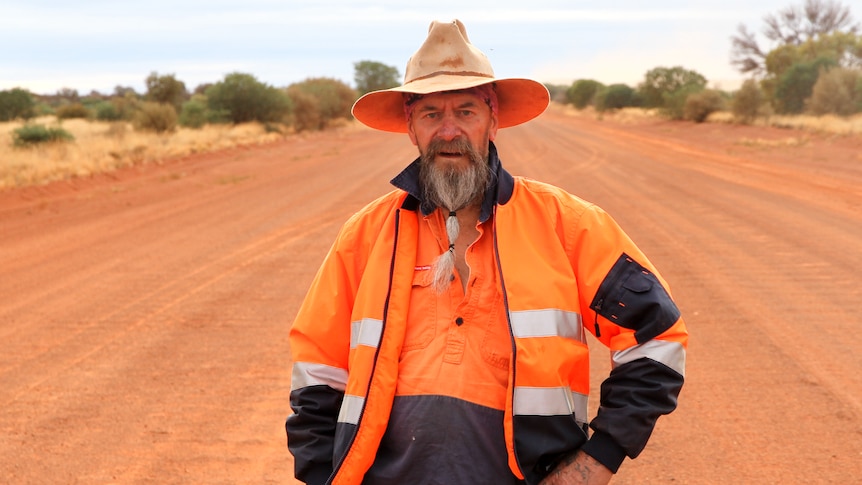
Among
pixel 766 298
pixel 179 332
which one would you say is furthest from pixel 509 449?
pixel 766 298

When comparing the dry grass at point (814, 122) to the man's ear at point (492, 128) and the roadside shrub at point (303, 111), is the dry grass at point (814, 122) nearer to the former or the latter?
the roadside shrub at point (303, 111)

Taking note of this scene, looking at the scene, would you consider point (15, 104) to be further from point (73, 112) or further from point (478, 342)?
point (478, 342)

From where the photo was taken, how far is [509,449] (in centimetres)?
223

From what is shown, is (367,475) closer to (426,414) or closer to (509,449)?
(426,414)

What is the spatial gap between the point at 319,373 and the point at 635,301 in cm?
90

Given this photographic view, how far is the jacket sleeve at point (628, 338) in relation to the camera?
2225 mm

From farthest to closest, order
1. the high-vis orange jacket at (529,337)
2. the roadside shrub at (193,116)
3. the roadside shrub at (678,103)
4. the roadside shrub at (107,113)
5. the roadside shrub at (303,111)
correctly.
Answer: the roadside shrub at (107,113)
the roadside shrub at (678,103)
the roadside shrub at (303,111)
the roadside shrub at (193,116)
the high-vis orange jacket at (529,337)

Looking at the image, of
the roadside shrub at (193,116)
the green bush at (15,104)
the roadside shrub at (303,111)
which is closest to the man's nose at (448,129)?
the roadside shrub at (193,116)

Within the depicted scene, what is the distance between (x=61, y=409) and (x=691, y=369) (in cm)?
381

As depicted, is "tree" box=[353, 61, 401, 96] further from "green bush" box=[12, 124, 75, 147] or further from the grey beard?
the grey beard

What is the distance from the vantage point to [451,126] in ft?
8.64

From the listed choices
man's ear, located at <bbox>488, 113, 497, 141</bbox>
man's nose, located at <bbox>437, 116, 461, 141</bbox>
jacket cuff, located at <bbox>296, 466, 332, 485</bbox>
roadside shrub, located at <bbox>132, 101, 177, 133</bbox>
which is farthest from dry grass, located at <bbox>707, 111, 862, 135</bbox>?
jacket cuff, located at <bbox>296, 466, 332, 485</bbox>

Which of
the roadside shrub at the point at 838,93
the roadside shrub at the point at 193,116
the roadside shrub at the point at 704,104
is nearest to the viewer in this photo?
the roadside shrub at the point at 838,93

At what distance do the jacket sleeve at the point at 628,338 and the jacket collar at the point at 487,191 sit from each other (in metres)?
0.25
